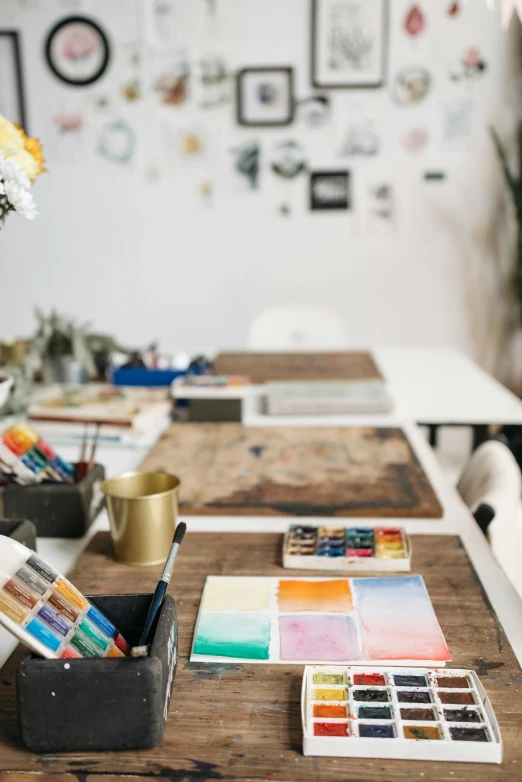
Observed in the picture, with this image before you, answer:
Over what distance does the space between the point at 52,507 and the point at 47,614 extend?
16.9 inches

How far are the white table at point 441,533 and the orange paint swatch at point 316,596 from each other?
18 cm

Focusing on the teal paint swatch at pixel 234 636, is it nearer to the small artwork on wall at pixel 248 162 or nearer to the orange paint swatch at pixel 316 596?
the orange paint swatch at pixel 316 596

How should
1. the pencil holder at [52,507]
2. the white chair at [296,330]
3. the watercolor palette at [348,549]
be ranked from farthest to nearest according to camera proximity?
the white chair at [296,330] < the pencil holder at [52,507] < the watercolor palette at [348,549]

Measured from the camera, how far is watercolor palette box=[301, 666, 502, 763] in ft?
2.09

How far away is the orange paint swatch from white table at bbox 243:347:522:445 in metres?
0.72

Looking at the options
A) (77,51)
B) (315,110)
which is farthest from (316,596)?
(77,51)

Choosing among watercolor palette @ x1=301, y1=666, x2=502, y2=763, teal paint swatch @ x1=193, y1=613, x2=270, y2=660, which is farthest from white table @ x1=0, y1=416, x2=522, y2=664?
teal paint swatch @ x1=193, y1=613, x2=270, y2=660

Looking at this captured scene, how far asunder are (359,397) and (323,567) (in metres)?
0.82

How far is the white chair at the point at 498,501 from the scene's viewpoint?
113 centimetres

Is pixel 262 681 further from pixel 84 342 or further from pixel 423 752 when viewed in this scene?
pixel 84 342

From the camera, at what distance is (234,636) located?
2.69 ft

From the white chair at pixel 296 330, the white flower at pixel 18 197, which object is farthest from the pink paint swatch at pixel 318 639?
the white chair at pixel 296 330

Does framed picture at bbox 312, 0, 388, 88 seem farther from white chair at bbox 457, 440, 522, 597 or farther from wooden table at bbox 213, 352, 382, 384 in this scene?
white chair at bbox 457, 440, 522, 597

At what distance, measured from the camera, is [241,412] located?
1.65 metres
